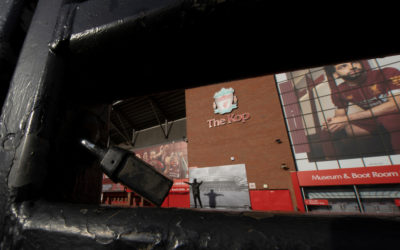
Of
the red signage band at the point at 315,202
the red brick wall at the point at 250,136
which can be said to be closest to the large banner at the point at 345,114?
the red brick wall at the point at 250,136

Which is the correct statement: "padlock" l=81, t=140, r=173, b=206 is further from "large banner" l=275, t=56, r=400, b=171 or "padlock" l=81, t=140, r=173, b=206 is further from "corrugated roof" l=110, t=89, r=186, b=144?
"corrugated roof" l=110, t=89, r=186, b=144

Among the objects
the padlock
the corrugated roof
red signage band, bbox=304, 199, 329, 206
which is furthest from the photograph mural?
the padlock

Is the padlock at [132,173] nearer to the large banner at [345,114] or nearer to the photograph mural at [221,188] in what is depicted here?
the photograph mural at [221,188]

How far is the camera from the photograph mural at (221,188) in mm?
8320

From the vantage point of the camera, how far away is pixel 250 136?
9.04m

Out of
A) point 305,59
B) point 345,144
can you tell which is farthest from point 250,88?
point 305,59

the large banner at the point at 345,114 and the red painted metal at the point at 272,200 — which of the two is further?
the large banner at the point at 345,114

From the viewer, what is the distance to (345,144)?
819 centimetres

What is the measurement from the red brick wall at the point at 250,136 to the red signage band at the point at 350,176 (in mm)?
736

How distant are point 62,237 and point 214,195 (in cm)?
925

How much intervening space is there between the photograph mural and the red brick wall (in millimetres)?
351

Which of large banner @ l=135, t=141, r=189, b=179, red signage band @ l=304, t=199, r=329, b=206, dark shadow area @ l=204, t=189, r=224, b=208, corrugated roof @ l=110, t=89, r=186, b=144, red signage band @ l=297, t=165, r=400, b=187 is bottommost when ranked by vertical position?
red signage band @ l=304, t=199, r=329, b=206

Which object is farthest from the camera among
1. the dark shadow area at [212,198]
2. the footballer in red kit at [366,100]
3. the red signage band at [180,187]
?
the red signage band at [180,187]

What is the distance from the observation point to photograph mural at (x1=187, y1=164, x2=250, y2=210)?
328 inches
